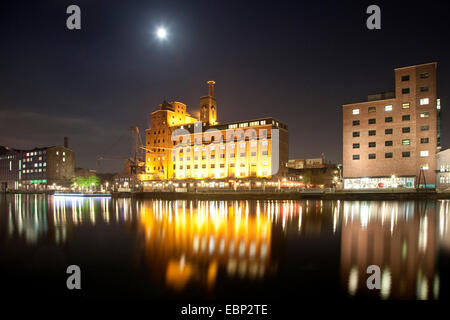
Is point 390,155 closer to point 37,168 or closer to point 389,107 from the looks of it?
point 389,107

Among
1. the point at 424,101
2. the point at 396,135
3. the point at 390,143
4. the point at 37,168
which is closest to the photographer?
the point at 424,101

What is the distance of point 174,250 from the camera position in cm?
922

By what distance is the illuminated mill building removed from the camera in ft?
229

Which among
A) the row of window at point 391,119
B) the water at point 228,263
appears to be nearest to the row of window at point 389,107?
the row of window at point 391,119

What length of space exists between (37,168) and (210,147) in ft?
Result: 256

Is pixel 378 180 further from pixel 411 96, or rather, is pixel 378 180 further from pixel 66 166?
pixel 66 166

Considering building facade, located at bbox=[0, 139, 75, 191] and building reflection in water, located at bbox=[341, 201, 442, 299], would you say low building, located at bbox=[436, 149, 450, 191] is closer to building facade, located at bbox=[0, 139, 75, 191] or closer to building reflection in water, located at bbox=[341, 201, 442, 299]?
building reflection in water, located at bbox=[341, 201, 442, 299]

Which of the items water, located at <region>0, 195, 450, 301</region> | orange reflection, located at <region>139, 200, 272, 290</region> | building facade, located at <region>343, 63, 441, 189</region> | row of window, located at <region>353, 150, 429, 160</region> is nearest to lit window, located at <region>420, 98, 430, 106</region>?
building facade, located at <region>343, 63, 441, 189</region>

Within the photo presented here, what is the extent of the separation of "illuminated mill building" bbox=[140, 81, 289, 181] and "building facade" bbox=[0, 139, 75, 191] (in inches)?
1758

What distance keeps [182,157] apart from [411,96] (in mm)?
58204

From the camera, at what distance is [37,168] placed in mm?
108562

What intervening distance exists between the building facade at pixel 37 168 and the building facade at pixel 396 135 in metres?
105

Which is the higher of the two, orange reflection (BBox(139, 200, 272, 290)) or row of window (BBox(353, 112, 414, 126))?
row of window (BBox(353, 112, 414, 126))

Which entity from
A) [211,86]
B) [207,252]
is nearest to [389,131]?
[207,252]
